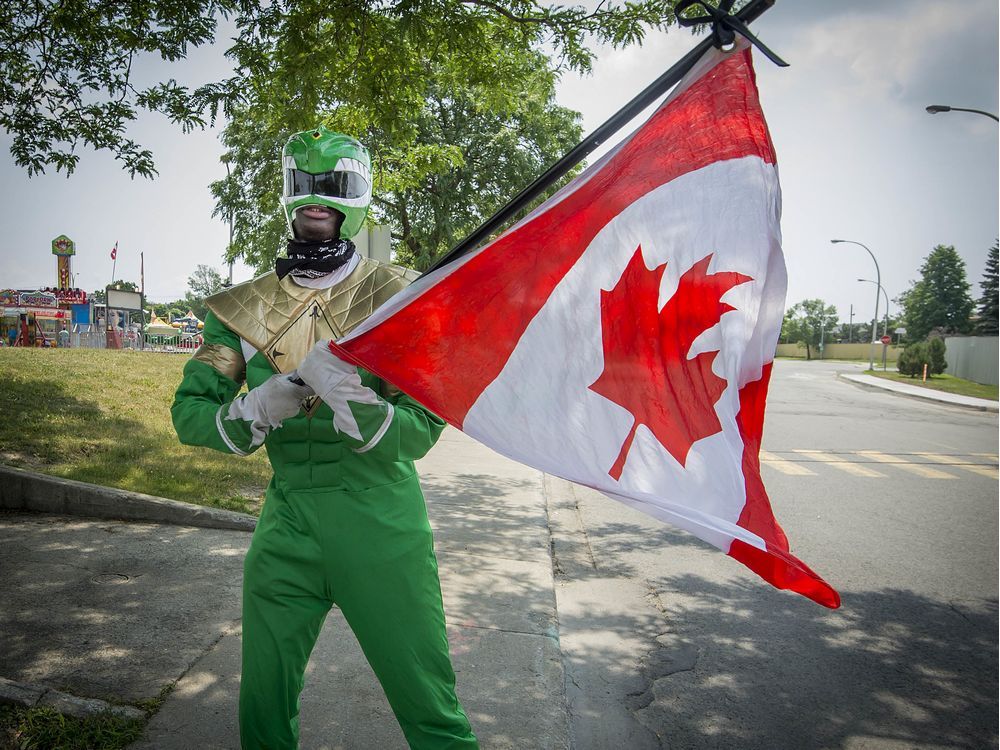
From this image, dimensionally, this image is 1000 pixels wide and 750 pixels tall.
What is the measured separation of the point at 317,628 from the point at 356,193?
4.29ft

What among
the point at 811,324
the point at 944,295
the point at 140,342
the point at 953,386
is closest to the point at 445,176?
the point at 953,386

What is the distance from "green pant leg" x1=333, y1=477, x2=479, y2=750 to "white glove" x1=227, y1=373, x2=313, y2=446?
31 centimetres

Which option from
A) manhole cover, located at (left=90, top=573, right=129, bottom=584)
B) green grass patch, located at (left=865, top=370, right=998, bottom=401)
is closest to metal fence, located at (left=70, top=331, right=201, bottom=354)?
manhole cover, located at (left=90, top=573, right=129, bottom=584)

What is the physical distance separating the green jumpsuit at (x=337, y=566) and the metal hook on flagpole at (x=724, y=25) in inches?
49.1

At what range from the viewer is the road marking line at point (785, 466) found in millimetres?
9453

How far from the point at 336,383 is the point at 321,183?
699 millimetres

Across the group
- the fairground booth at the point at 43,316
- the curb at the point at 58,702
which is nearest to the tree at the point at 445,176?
the curb at the point at 58,702

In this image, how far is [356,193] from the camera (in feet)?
7.23

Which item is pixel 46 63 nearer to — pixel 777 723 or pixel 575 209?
pixel 575 209

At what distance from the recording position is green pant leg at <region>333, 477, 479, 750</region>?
6.32 ft

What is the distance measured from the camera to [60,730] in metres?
2.61

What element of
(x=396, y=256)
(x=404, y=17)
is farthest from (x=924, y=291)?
(x=404, y=17)

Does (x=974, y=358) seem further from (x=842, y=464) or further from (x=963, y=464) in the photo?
(x=842, y=464)

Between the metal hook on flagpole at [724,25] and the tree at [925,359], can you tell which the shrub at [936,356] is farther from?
the metal hook on flagpole at [724,25]
